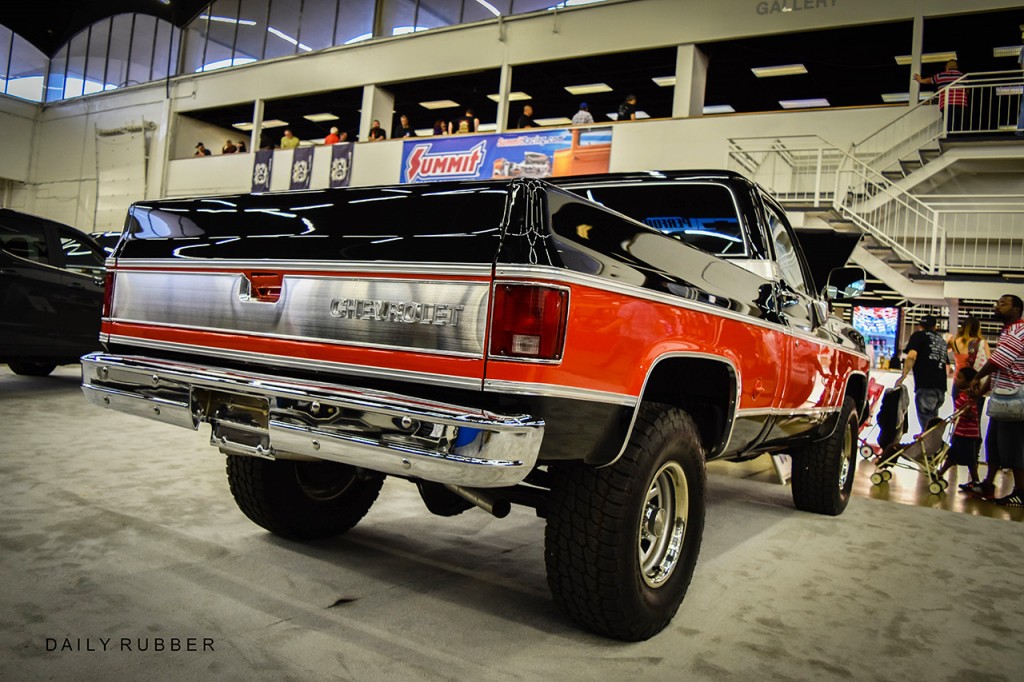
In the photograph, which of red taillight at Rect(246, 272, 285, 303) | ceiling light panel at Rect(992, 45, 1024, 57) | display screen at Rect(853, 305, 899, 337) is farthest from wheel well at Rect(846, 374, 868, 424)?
ceiling light panel at Rect(992, 45, 1024, 57)

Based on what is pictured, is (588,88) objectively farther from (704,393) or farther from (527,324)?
(527,324)

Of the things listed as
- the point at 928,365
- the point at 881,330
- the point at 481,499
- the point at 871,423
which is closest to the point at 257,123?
the point at 881,330

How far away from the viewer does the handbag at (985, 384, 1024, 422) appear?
248 inches

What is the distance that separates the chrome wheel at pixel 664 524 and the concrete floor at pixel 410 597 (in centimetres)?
25

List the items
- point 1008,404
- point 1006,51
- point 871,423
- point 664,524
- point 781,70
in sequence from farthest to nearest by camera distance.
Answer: point 781,70 < point 1006,51 < point 871,423 < point 1008,404 < point 664,524

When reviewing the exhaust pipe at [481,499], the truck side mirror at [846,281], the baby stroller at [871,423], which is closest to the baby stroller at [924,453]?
the baby stroller at [871,423]

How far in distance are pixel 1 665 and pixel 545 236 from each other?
6.39 feet

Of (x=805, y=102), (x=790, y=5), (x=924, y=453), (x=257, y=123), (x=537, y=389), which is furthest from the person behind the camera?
(x=257, y=123)

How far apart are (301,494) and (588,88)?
20.0m

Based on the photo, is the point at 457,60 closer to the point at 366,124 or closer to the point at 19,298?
the point at 366,124

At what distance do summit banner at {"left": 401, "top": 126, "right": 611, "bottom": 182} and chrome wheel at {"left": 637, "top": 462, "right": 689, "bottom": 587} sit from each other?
1262cm

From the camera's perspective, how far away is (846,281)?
16.1 ft

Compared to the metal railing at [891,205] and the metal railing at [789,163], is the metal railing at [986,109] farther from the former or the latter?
the metal railing at [789,163]

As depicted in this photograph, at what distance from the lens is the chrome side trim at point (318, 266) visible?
2.20 m
